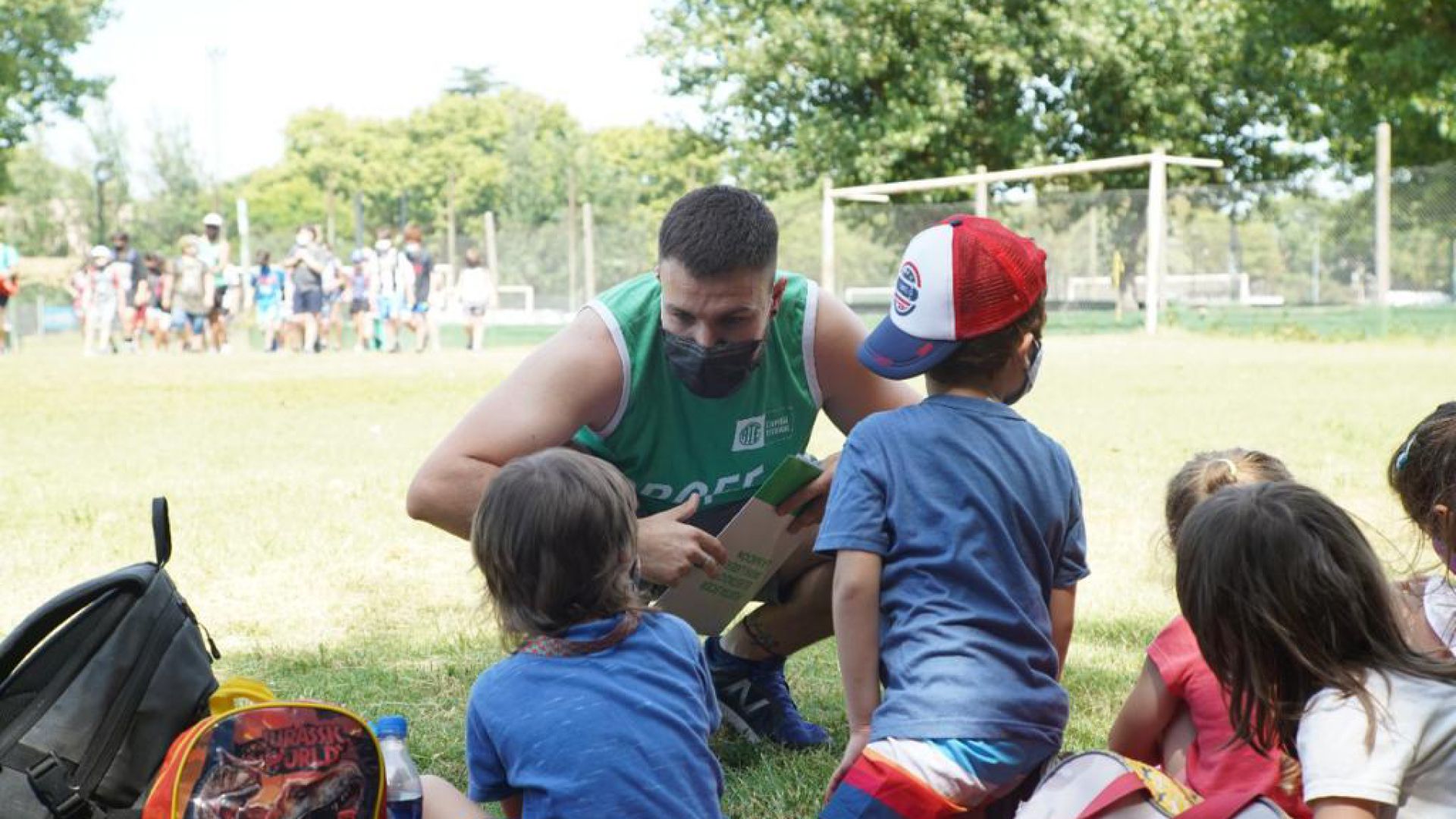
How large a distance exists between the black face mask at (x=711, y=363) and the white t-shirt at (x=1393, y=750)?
144cm

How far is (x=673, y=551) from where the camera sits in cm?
286

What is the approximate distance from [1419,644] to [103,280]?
23.1 m

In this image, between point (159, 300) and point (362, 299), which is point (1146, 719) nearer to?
point (362, 299)

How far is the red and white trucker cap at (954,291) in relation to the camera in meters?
2.42

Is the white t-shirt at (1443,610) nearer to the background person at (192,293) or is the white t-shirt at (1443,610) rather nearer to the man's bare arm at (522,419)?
the man's bare arm at (522,419)

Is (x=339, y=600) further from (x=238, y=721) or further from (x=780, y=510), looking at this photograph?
(x=238, y=721)

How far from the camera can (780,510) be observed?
298cm

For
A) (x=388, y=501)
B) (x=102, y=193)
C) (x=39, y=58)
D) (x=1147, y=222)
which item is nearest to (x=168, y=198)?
(x=102, y=193)

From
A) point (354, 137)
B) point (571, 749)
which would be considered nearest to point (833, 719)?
point (571, 749)

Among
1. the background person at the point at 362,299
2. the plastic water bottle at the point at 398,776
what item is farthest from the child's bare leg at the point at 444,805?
the background person at the point at 362,299

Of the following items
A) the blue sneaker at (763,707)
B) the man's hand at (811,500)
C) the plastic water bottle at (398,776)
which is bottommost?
the blue sneaker at (763,707)

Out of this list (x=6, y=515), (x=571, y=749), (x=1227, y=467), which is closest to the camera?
(x=571, y=749)

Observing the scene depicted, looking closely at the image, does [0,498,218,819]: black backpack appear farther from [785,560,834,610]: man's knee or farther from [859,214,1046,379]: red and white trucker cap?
[785,560,834,610]: man's knee

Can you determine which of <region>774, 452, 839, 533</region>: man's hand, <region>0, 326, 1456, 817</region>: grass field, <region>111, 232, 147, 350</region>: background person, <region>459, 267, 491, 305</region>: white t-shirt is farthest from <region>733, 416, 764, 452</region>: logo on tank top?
<region>111, 232, 147, 350</region>: background person
